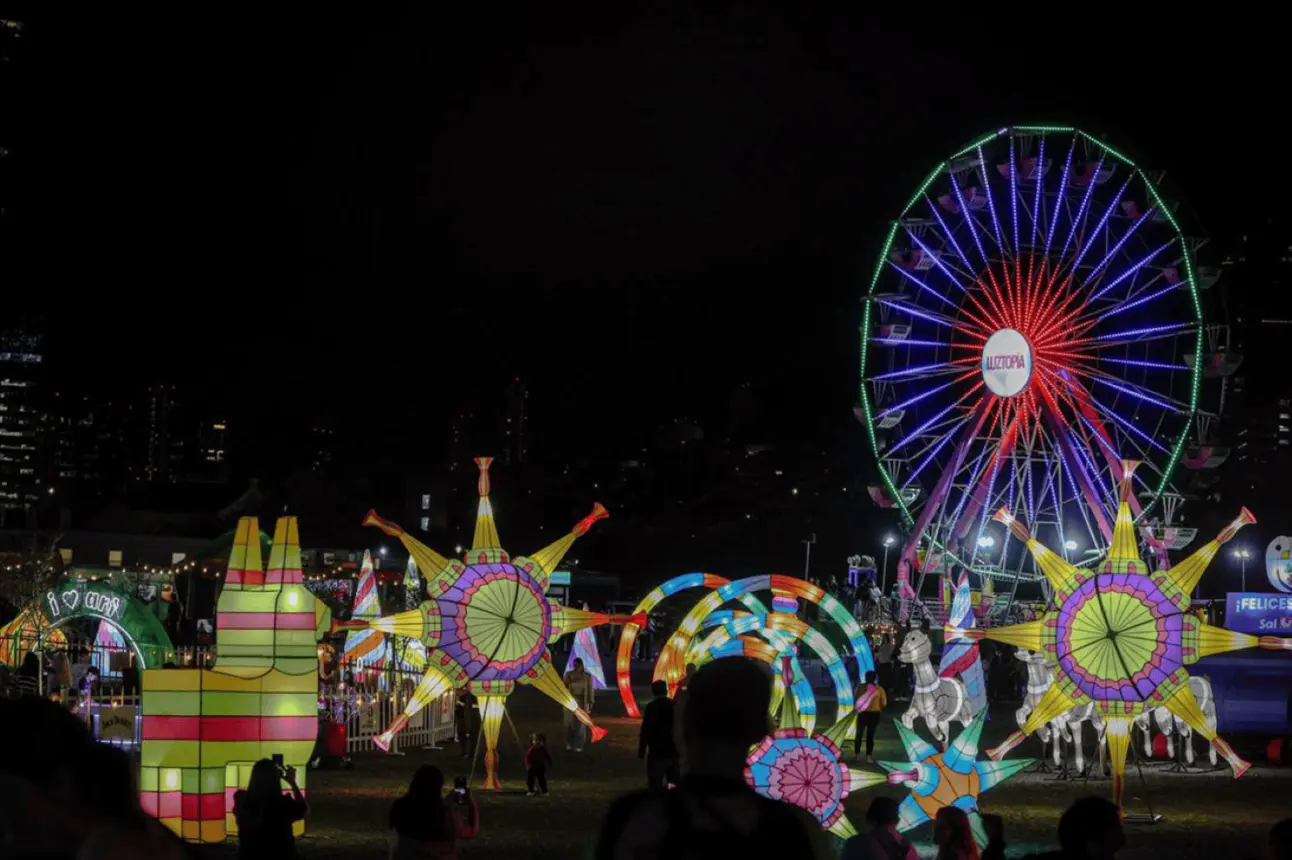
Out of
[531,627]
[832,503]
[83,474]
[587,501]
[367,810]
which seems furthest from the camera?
[83,474]

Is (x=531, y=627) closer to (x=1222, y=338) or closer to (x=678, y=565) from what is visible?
(x=1222, y=338)

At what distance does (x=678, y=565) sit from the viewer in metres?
91.9

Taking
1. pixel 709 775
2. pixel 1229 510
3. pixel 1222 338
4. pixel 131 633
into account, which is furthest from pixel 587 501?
pixel 709 775

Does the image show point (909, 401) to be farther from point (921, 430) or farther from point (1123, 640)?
point (1123, 640)

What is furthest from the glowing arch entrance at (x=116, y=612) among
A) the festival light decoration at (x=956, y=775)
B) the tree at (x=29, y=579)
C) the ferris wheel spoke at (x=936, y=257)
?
the ferris wheel spoke at (x=936, y=257)

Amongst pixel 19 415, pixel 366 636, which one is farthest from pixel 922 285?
pixel 19 415

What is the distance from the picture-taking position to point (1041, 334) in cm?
3528

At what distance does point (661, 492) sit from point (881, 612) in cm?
6520

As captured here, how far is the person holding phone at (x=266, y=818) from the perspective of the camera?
378 inches

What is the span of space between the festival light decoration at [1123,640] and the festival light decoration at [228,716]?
316 inches

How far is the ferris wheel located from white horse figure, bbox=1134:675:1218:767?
5.54 metres

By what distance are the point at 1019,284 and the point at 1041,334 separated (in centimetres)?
114

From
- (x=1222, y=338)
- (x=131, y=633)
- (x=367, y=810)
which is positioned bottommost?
(x=367, y=810)

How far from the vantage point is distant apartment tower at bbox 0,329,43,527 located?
12038 centimetres
